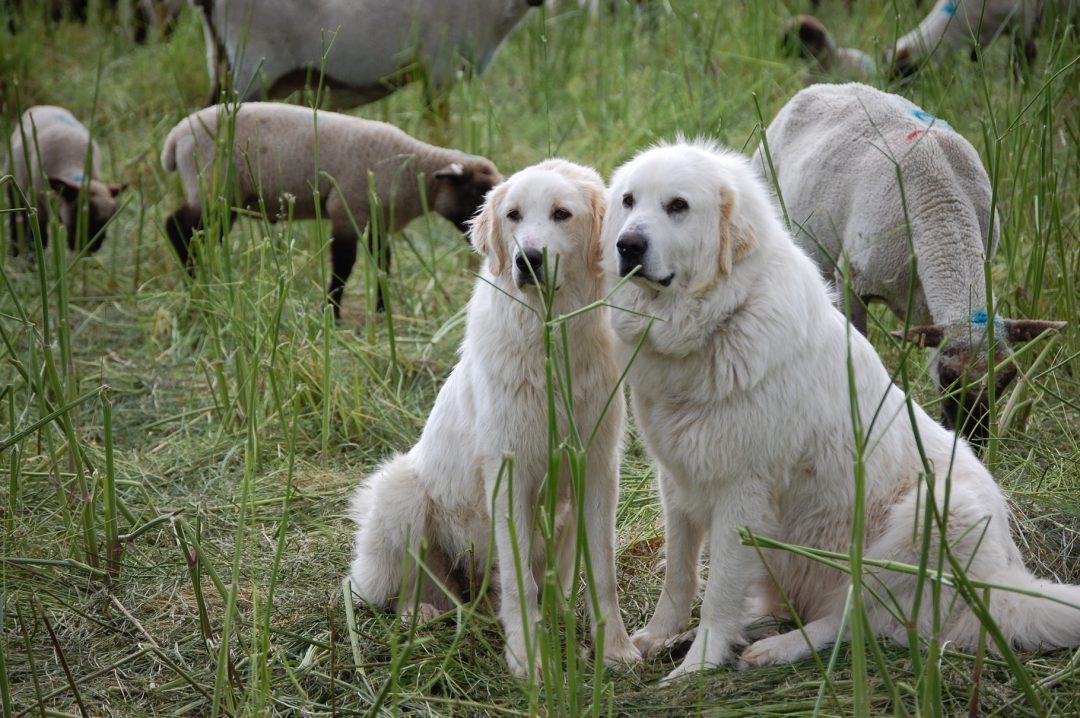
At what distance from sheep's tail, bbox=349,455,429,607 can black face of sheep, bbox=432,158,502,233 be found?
2547mm

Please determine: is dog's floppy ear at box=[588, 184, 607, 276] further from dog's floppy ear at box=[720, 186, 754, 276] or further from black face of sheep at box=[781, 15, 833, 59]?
black face of sheep at box=[781, 15, 833, 59]

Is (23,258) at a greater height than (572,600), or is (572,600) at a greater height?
(572,600)

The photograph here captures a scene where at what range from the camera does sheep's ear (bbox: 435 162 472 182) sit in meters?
5.52

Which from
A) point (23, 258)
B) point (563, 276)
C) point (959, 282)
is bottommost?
point (23, 258)

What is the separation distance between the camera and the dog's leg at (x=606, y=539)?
292 cm

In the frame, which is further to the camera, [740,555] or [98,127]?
[98,127]

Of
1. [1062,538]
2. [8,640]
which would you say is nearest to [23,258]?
[8,640]

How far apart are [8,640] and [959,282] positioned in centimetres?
312

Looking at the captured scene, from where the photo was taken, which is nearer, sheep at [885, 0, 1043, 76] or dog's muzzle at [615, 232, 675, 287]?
dog's muzzle at [615, 232, 675, 287]

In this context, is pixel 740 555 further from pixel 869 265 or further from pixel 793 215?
pixel 793 215

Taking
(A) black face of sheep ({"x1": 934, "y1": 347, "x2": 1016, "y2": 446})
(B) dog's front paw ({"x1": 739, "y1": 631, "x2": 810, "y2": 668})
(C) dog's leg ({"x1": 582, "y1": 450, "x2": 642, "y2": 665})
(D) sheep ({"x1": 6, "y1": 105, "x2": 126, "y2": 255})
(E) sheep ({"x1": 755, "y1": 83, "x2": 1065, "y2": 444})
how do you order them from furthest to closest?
(D) sheep ({"x1": 6, "y1": 105, "x2": 126, "y2": 255})
(E) sheep ({"x1": 755, "y1": 83, "x2": 1065, "y2": 444})
(A) black face of sheep ({"x1": 934, "y1": 347, "x2": 1016, "y2": 446})
(C) dog's leg ({"x1": 582, "y1": 450, "x2": 642, "y2": 665})
(B) dog's front paw ({"x1": 739, "y1": 631, "x2": 810, "y2": 668})

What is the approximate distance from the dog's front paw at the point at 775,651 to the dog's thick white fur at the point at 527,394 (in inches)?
11.6

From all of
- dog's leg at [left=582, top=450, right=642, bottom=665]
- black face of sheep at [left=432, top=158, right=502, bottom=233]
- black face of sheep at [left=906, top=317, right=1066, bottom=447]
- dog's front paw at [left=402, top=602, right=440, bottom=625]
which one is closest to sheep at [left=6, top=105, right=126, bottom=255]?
black face of sheep at [left=432, top=158, right=502, bottom=233]

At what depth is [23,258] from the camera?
253 inches
